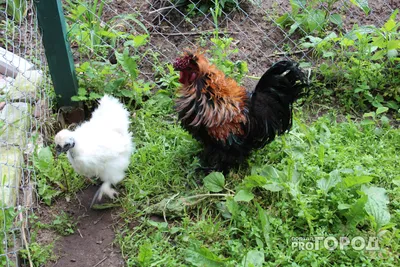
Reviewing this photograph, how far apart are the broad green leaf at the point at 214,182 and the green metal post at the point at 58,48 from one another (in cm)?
136

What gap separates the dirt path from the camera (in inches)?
106

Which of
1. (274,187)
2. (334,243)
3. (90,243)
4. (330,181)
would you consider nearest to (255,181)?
(274,187)

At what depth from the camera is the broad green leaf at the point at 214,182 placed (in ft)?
9.89

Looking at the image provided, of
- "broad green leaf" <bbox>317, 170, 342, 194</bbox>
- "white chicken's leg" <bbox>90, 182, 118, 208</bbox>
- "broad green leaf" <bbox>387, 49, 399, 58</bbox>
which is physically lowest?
"white chicken's leg" <bbox>90, 182, 118, 208</bbox>

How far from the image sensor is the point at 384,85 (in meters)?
4.01

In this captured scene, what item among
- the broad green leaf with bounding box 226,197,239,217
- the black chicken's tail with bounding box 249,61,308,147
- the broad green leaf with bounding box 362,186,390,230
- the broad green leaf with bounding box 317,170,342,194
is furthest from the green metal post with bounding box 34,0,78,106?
the broad green leaf with bounding box 362,186,390,230

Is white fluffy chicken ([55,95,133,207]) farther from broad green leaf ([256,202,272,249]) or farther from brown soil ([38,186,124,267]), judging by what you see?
broad green leaf ([256,202,272,249])

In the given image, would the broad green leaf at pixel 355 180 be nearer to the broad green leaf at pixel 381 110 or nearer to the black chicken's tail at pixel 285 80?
the black chicken's tail at pixel 285 80

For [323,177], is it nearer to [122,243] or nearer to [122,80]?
[122,243]

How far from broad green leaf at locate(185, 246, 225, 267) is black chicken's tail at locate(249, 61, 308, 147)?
938 millimetres

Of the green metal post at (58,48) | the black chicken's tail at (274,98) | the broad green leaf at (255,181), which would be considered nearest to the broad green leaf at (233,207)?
the broad green leaf at (255,181)

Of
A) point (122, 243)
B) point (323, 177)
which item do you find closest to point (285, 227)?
point (323, 177)

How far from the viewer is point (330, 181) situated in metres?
2.90

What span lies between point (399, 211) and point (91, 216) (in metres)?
2.14
